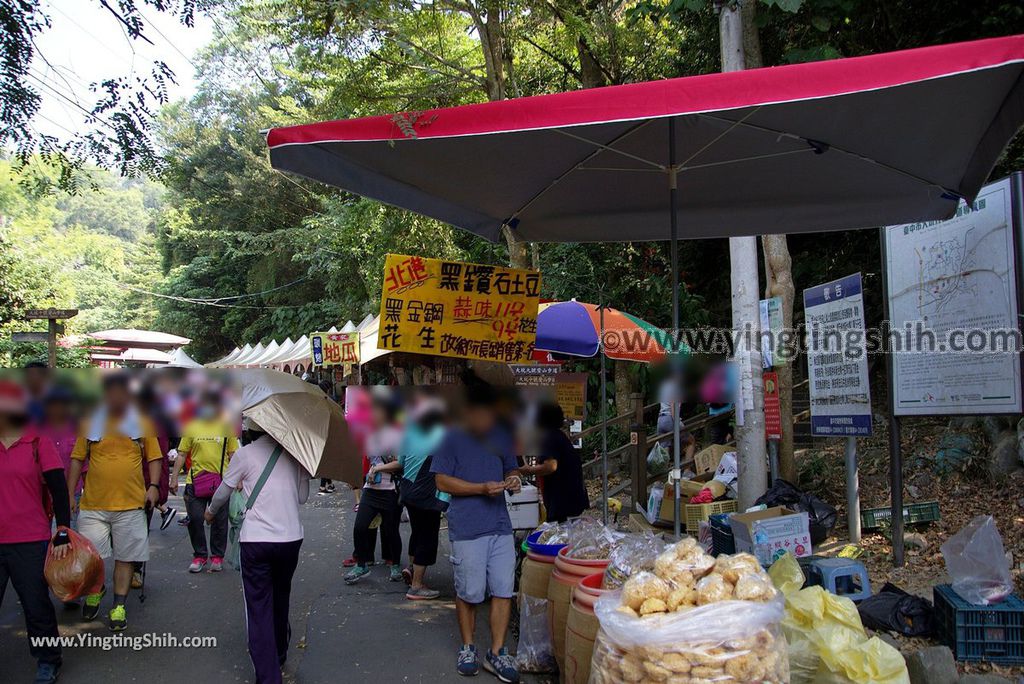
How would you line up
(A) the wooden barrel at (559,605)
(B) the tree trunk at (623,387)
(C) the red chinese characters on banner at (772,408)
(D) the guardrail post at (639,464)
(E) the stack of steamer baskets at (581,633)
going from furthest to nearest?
(B) the tree trunk at (623,387) → (D) the guardrail post at (639,464) → (C) the red chinese characters on banner at (772,408) → (A) the wooden barrel at (559,605) → (E) the stack of steamer baskets at (581,633)

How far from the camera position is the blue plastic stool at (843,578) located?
507 centimetres

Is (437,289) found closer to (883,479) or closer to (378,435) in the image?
(378,435)

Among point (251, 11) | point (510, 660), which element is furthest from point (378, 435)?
point (251, 11)

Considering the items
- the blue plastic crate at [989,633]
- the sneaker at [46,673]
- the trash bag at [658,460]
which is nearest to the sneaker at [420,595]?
the sneaker at [46,673]

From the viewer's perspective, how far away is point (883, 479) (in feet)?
31.4

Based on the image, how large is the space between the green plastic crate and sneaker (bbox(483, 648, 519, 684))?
175 inches

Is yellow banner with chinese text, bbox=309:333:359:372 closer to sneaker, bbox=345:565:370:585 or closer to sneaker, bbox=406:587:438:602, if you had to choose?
sneaker, bbox=345:565:370:585

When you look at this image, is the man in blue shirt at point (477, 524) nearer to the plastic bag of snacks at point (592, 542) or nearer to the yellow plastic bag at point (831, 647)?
the plastic bag of snacks at point (592, 542)

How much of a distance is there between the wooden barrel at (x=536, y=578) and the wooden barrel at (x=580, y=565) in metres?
0.37

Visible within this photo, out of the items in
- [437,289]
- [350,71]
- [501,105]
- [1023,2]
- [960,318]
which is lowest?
[960,318]

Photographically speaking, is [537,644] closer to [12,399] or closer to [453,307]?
[453,307]

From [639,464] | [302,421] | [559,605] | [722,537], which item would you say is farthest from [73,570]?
[639,464]

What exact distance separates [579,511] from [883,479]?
5298 mm

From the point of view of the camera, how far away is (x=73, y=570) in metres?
5.13
